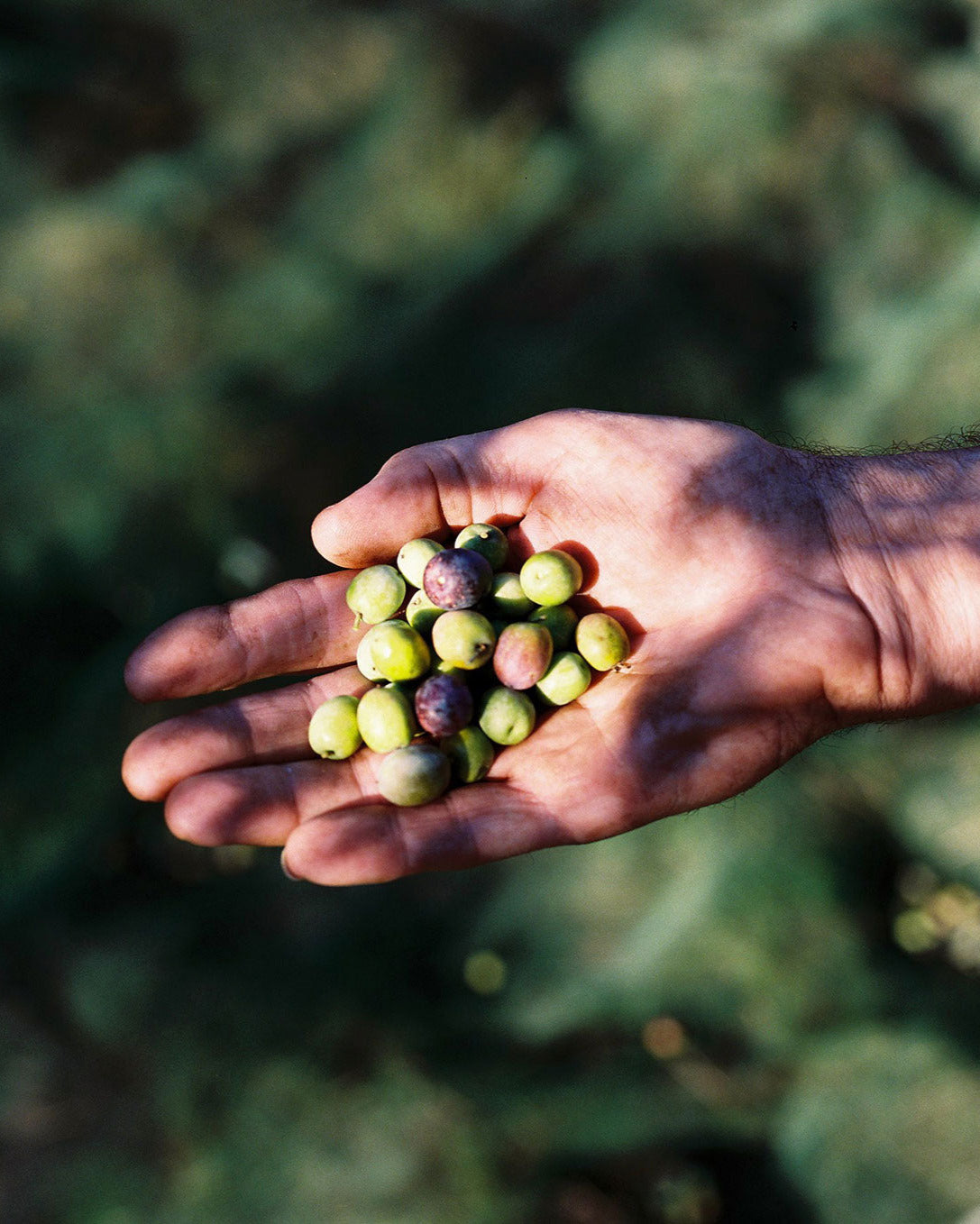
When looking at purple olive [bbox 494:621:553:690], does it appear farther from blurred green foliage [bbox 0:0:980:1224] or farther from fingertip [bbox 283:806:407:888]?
blurred green foliage [bbox 0:0:980:1224]

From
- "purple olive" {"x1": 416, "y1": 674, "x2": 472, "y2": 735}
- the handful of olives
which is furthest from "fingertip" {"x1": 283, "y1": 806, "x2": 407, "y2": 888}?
"purple olive" {"x1": 416, "y1": 674, "x2": 472, "y2": 735}

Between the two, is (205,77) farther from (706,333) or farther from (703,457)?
(703,457)

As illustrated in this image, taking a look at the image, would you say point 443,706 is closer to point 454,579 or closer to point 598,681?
point 454,579

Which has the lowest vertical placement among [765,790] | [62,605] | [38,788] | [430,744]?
[765,790]

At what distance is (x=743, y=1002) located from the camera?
3395 millimetres

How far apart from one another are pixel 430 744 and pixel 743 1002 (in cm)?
153

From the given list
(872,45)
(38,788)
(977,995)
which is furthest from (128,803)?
(872,45)

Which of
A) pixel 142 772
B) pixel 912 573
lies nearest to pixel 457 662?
pixel 142 772

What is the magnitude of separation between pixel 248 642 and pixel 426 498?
675 mm

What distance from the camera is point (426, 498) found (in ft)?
10.2

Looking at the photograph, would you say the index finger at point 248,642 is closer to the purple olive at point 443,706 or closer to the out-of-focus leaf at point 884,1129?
the purple olive at point 443,706

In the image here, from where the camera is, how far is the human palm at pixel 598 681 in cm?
257

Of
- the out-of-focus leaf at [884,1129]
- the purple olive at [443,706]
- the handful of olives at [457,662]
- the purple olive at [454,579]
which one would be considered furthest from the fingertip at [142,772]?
the out-of-focus leaf at [884,1129]

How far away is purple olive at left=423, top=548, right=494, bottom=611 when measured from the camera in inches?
110
